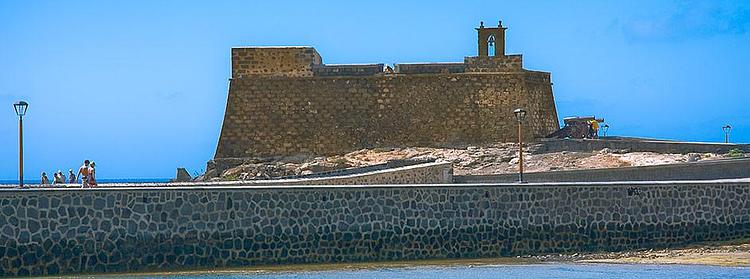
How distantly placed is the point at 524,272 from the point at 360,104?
18.4 m

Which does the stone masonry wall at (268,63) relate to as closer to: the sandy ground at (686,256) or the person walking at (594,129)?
the person walking at (594,129)

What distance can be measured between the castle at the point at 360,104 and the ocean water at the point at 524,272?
56.3 ft

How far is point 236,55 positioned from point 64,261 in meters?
18.1

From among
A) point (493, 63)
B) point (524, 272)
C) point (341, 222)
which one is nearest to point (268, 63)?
point (493, 63)

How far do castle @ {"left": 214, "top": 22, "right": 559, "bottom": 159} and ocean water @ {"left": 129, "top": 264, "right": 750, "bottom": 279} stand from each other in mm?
17150

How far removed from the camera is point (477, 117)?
40531 millimetres

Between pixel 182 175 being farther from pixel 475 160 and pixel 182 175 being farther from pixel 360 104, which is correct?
pixel 475 160

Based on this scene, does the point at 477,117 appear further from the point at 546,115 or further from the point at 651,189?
the point at 651,189

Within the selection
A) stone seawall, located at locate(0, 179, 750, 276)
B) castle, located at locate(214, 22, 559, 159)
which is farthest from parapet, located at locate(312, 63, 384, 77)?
stone seawall, located at locate(0, 179, 750, 276)

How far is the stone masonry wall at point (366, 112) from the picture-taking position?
40.4 m

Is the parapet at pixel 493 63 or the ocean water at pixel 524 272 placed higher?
the parapet at pixel 493 63

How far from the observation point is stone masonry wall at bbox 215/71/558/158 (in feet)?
133

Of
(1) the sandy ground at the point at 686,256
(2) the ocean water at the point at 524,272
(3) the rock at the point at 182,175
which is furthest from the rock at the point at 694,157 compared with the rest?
(3) the rock at the point at 182,175

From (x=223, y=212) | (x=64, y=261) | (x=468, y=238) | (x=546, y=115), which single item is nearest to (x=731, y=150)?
(x=546, y=115)
